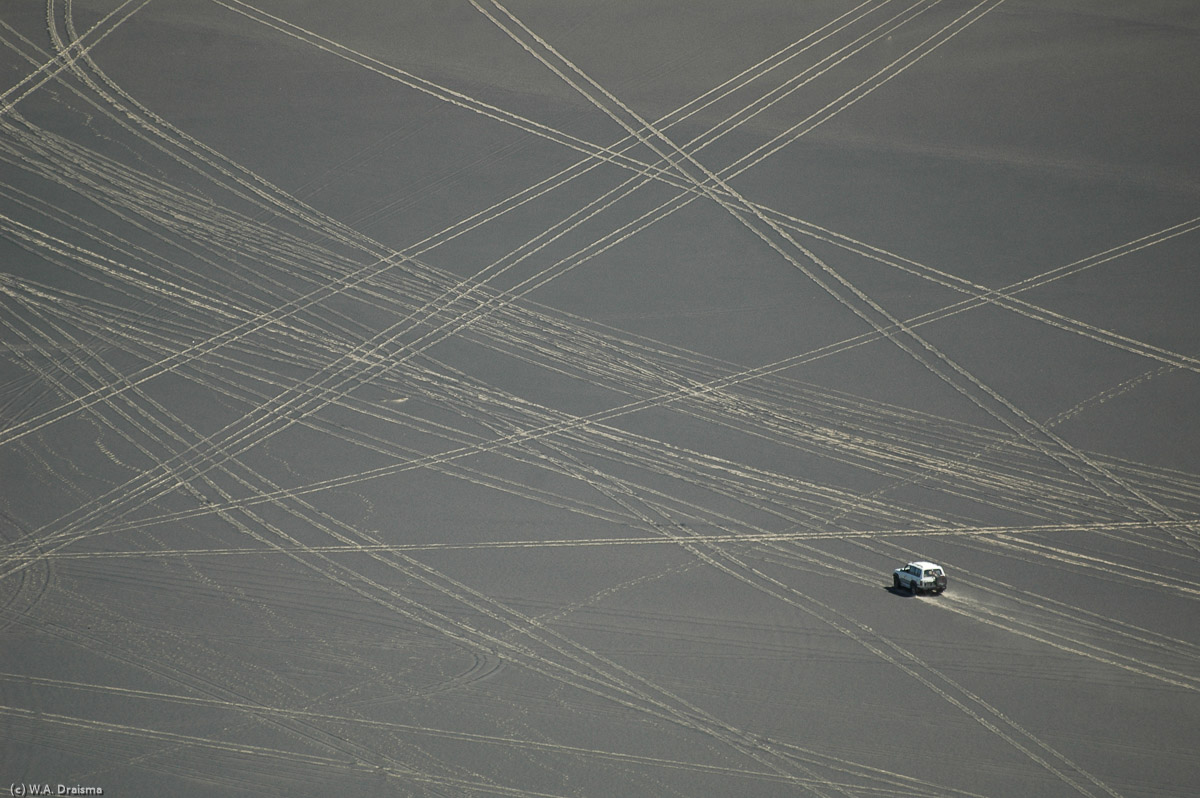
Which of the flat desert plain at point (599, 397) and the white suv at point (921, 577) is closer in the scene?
the flat desert plain at point (599, 397)

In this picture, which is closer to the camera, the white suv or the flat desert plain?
the flat desert plain

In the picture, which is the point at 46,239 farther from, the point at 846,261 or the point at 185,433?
the point at 846,261

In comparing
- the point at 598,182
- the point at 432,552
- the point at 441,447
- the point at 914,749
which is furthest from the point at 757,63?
the point at 914,749

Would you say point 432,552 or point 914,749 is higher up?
point 432,552
